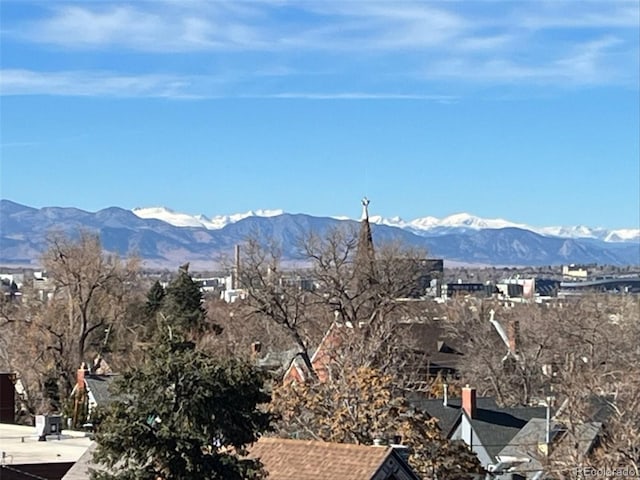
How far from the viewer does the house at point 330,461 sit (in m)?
26.8

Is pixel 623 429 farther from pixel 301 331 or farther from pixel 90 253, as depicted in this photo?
pixel 90 253

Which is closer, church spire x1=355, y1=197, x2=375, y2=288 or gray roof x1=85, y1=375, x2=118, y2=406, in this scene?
gray roof x1=85, y1=375, x2=118, y2=406

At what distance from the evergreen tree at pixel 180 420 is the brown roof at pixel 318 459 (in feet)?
9.36

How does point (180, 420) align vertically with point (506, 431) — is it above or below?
above

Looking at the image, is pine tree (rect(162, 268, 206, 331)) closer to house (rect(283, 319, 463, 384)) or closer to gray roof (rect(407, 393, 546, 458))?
house (rect(283, 319, 463, 384))

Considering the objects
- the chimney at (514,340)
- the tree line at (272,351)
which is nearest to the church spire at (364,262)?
the tree line at (272,351)

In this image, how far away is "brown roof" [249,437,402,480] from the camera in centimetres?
2681

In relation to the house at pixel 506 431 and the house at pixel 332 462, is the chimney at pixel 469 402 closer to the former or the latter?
the house at pixel 506 431

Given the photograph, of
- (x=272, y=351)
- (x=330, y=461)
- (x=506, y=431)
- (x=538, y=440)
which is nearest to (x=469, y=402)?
(x=506, y=431)

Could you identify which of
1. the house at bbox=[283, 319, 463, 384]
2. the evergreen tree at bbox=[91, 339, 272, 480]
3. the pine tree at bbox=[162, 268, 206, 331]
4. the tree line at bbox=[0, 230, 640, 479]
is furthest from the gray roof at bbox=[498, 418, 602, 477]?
the pine tree at bbox=[162, 268, 206, 331]

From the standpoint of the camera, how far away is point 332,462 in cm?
2723

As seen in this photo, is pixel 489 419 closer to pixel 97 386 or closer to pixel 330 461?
pixel 97 386

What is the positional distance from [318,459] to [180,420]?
476 cm

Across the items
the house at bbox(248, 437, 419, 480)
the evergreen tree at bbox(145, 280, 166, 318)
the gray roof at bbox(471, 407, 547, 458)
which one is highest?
the evergreen tree at bbox(145, 280, 166, 318)
